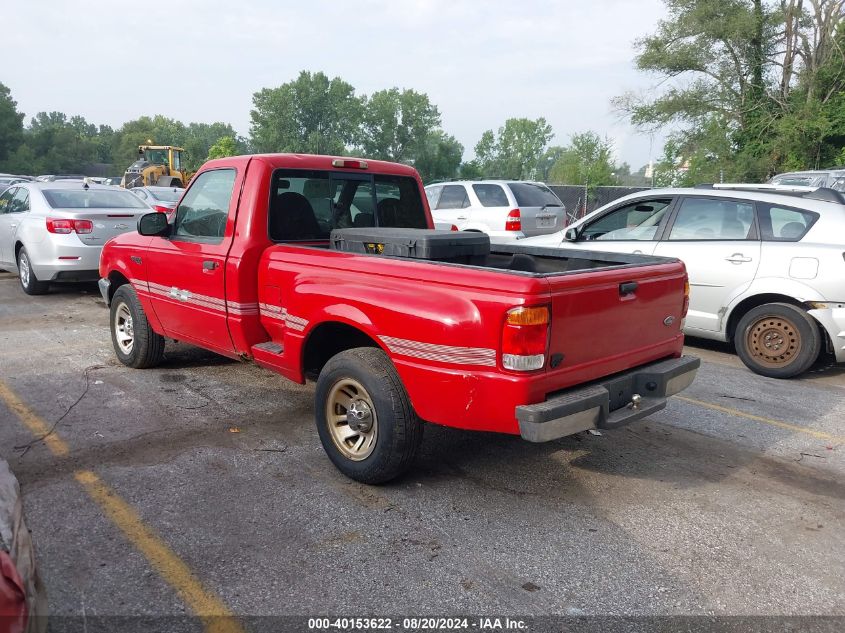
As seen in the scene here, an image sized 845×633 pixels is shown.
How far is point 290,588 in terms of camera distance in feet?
9.55

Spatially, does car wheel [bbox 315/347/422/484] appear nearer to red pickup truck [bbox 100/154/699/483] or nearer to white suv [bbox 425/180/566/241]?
red pickup truck [bbox 100/154/699/483]

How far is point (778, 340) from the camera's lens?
251 inches

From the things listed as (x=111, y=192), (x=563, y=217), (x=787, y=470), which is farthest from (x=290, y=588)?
(x=563, y=217)

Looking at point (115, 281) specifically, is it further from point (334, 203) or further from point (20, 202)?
point (20, 202)

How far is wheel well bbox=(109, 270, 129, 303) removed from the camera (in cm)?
629

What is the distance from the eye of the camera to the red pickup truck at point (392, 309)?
3244mm

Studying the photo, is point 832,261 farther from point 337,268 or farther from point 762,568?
point 337,268

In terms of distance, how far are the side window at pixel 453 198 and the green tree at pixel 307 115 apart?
84139 mm

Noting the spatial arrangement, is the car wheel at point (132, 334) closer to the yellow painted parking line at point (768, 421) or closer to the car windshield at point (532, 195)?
the yellow painted parking line at point (768, 421)

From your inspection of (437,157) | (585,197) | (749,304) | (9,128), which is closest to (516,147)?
(437,157)

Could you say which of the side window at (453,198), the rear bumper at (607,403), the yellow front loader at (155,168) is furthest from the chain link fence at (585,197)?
the rear bumper at (607,403)

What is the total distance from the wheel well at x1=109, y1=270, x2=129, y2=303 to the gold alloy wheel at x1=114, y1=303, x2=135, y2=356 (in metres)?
0.29

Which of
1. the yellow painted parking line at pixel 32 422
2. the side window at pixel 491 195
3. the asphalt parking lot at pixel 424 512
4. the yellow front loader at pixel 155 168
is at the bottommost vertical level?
the yellow painted parking line at pixel 32 422

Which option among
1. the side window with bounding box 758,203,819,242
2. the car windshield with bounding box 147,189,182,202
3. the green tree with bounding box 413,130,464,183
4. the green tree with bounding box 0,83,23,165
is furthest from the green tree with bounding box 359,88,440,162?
the side window with bounding box 758,203,819,242
